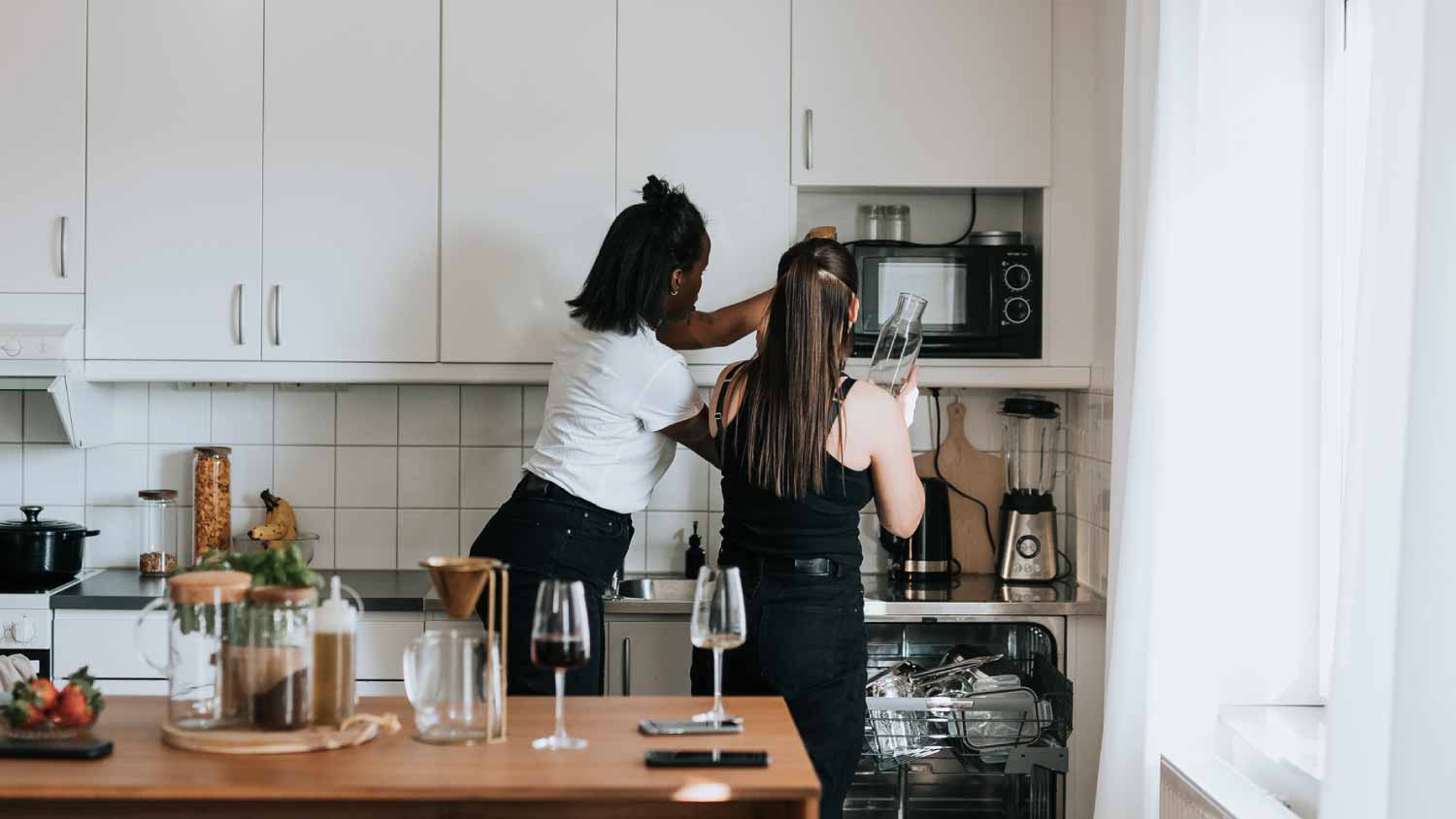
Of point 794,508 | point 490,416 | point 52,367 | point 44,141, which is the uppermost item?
point 44,141

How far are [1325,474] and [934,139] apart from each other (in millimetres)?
1214

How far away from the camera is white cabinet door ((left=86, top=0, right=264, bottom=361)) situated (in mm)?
3162

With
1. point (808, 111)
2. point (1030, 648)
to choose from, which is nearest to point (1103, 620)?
point (1030, 648)

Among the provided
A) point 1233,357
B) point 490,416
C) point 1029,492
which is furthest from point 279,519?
point 1233,357

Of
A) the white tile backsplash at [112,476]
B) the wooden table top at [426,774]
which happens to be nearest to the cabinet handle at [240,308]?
the white tile backsplash at [112,476]

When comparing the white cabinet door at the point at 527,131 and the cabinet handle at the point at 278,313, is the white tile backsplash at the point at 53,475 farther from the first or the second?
the white cabinet door at the point at 527,131

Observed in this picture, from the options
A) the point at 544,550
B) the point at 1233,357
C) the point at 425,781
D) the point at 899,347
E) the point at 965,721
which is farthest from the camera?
the point at 899,347

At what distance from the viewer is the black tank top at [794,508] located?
2.42 metres

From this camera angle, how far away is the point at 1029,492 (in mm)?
3346

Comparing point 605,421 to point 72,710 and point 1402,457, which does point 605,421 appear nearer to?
point 72,710

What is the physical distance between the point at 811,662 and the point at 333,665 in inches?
39.8

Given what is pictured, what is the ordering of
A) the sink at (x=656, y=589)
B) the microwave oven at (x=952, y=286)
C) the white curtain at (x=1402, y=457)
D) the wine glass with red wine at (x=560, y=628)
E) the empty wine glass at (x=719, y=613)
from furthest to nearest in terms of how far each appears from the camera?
1. the sink at (x=656, y=589)
2. the microwave oven at (x=952, y=286)
3. the empty wine glass at (x=719, y=613)
4. the wine glass with red wine at (x=560, y=628)
5. the white curtain at (x=1402, y=457)

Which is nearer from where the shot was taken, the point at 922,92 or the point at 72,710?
the point at 72,710

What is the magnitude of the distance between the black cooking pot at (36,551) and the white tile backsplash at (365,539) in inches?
23.5
